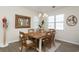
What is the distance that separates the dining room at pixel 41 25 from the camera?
138 centimetres

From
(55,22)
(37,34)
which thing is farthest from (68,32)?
(37,34)

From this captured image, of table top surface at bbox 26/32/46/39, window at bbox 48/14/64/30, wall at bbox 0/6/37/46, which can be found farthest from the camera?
table top surface at bbox 26/32/46/39

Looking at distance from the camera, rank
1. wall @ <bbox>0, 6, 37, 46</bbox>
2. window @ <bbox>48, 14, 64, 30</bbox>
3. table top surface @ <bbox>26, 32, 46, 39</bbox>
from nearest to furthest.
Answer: wall @ <bbox>0, 6, 37, 46</bbox> → window @ <bbox>48, 14, 64, 30</bbox> → table top surface @ <bbox>26, 32, 46, 39</bbox>

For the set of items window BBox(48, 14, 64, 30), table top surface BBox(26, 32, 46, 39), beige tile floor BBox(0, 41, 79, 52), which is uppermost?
window BBox(48, 14, 64, 30)

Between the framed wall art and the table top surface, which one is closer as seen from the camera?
the framed wall art

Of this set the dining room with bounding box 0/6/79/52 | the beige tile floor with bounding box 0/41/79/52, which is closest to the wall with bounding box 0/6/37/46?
the dining room with bounding box 0/6/79/52

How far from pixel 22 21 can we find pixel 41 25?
441 mm

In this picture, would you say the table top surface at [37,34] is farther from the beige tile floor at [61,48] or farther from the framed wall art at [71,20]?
the framed wall art at [71,20]

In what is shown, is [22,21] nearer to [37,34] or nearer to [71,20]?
[37,34]

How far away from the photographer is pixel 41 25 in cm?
151

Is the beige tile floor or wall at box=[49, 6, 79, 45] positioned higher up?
wall at box=[49, 6, 79, 45]

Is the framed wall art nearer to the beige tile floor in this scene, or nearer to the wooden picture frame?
the beige tile floor

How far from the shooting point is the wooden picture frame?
1.42 m
